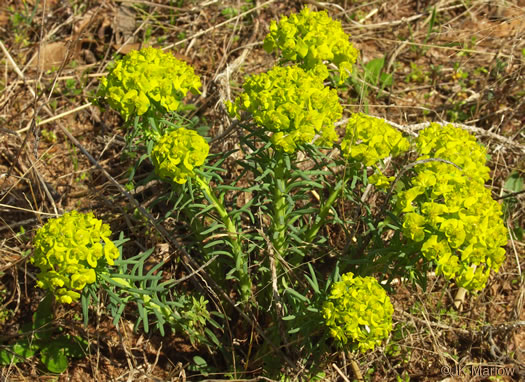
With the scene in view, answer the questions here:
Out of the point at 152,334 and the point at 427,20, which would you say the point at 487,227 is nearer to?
the point at 152,334

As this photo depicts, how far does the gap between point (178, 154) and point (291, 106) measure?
1.95ft

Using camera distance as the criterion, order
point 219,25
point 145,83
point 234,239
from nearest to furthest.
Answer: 1. point 145,83
2. point 234,239
3. point 219,25

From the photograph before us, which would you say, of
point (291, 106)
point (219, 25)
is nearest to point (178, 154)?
point (291, 106)

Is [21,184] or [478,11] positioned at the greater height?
[478,11]

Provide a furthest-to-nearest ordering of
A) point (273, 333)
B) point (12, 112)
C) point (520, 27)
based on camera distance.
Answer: point (520, 27) → point (12, 112) → point (273, 333)

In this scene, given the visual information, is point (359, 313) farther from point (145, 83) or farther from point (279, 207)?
point (145, 83)

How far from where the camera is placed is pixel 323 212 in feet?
10.4

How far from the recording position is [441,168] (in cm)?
262

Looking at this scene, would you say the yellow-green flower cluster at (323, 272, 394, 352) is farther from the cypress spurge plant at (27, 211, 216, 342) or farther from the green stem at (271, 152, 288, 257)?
the cypress spurge plant at (27, 211, 216, 342)

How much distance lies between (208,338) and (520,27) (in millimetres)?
4457

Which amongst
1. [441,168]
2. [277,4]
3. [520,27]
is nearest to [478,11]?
[520,27]

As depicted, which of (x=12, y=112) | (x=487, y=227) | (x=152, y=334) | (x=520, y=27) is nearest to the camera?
(x=487, y=227)

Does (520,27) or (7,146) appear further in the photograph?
(520,27)

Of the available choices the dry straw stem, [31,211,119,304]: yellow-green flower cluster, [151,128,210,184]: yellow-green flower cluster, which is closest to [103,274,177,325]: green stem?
[31,211,119,304]: yellow-green flower cluster
